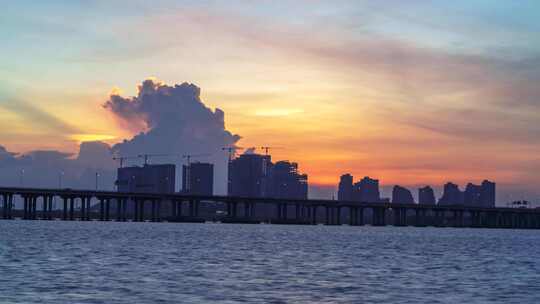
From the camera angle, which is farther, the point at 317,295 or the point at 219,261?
the point at 219,261

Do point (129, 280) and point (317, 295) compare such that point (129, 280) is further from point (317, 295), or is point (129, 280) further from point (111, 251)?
point (111, 251)

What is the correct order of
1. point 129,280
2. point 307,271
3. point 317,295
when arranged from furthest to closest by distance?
point 307,271 < point 129,280 < point 317,295

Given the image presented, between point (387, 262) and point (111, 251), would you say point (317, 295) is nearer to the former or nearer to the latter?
point (387, 262)

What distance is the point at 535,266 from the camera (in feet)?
316

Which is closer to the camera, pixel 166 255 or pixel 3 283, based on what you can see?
pixel 3 283

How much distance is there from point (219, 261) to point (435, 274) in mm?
20244

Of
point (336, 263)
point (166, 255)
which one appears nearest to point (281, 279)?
point (336, 263)

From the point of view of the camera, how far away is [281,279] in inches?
2704

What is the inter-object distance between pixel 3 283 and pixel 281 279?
1919cm

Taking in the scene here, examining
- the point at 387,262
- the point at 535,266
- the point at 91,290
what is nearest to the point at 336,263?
the point at 387,262

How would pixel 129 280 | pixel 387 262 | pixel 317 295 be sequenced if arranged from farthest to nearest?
pixel 387 262 → pixel 129 280 → pixel 317 295

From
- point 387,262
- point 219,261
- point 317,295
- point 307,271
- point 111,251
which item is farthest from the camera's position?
point 111,251

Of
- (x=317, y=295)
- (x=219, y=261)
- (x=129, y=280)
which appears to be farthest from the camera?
(x=219, y=261)

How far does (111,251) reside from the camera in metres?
103
